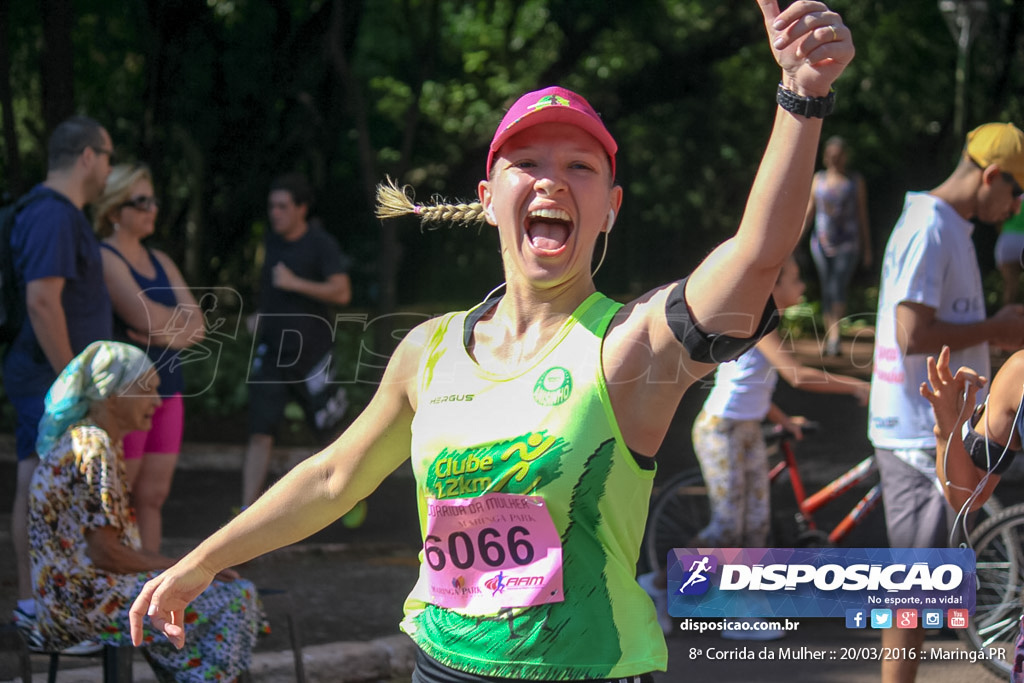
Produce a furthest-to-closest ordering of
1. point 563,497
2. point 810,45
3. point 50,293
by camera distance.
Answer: point 50,293 < point 563,497 < point 810,45

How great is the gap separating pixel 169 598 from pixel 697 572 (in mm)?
3463

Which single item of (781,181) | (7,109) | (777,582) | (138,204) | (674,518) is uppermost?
(7,109)

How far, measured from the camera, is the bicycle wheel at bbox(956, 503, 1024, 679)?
214 inches

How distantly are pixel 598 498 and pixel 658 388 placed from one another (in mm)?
232

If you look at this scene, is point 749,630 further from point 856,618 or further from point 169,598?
point 169,598

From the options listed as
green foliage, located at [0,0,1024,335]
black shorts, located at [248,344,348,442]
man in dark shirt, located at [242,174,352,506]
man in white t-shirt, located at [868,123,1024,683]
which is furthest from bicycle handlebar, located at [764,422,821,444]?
green foliage, located at [0,0,1024,335]

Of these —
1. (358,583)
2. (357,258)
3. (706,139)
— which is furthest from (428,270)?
(358,583)

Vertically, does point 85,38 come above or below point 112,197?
above

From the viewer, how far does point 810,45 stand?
1943 mm

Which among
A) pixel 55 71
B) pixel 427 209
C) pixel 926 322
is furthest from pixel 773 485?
pixel 55 71

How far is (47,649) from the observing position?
417 centimetres

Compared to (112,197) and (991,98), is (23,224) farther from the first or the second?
(991,98)

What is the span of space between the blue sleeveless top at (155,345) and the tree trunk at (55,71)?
473 centimetres

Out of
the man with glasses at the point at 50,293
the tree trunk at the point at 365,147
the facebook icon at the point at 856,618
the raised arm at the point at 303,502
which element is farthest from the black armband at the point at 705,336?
the tree trunk at the point at 365,147
